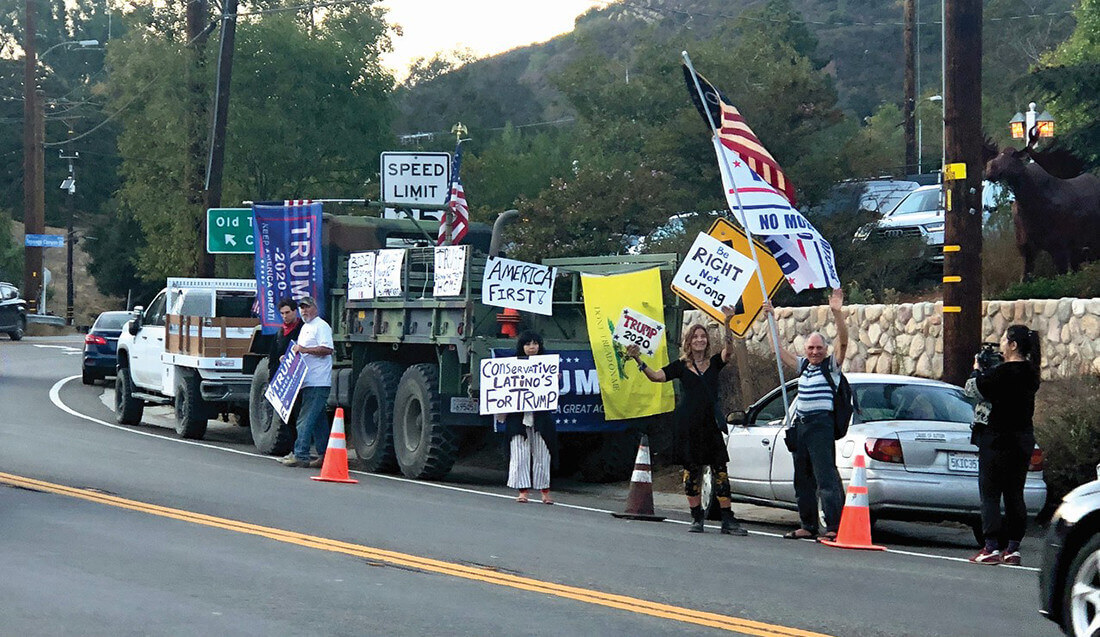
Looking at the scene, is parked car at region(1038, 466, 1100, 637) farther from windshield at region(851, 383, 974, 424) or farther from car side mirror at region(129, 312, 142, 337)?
car side mirror at region(129, 312, 142, 337)

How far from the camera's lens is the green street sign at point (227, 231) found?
27828 mm

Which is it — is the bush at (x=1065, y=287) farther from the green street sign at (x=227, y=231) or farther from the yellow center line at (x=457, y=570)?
the green street sign at (x=227, y=231)

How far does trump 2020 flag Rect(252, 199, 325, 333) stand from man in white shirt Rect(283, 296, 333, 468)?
62.9 inches

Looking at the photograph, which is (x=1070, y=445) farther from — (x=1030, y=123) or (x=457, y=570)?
(x=1030, y=123)

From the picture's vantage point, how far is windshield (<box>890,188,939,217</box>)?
2783 centimetres

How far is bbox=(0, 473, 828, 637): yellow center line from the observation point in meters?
8.58

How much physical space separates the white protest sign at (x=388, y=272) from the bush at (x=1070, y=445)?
6974 mm

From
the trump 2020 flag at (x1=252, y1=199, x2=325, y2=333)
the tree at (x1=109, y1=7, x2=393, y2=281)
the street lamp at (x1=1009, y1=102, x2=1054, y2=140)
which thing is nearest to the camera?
the trump 2020 flag at (x1=252, y1=199, x2=325, y2=333)

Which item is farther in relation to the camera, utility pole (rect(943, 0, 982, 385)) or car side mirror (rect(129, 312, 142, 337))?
car side mirror (rect(129, 312, 142, 337))

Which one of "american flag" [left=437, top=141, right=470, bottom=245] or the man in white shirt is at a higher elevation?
"american flag" [left=437, top=141, right=470, bottom=245]

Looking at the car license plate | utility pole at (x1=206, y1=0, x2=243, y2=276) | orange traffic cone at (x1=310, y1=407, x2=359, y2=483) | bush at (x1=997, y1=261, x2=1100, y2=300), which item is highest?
utility pole at (x1=206, y1=0, x2=243, y2=276)

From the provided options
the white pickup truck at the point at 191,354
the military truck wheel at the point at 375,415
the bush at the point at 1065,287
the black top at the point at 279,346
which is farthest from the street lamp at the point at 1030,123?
the military truck wheel at the point at 375,415

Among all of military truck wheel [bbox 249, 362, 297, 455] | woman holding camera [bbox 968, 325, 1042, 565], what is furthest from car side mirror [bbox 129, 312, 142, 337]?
woman holding camera [bbox 968, 325, 1042, 565]

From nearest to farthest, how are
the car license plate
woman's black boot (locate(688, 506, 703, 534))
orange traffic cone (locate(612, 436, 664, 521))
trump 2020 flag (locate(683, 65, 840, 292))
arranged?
the car license plate
woman's black boot (locate(688, 506, 703, 534))
orange traffic cone (locate(612, 436, 664, 521))
trump 2020 flag (locate(683, 65, 840, 292))
